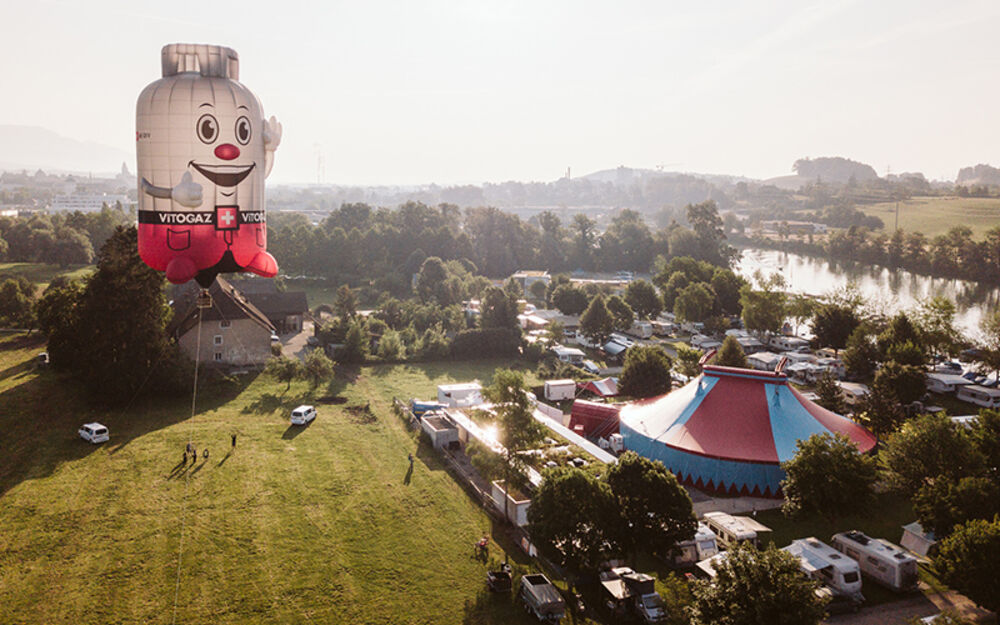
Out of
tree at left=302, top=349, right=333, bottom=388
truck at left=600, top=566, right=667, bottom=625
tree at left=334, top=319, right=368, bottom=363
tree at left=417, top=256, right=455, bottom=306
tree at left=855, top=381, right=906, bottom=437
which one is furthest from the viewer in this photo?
tree at left=417, top=256, right=455, bottom=306

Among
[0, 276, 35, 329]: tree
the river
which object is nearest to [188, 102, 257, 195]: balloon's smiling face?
[0, 276, 35, 329]: tree

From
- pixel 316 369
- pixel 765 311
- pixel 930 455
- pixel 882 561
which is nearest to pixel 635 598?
pixel 882 561

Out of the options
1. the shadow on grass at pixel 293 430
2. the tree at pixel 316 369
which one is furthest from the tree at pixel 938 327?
the shadow on grass at pixel 293 430

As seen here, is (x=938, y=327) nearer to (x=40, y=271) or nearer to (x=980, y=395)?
(x=980, y=395)

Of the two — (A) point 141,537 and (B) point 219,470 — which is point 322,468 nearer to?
(B) point 219,470

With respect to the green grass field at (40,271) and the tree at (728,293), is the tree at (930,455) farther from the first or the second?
the green grass field at (40,271)

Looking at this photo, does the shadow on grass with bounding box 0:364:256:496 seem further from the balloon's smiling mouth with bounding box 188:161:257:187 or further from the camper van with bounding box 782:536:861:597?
the camper van with bounding box 782:536:861:597
